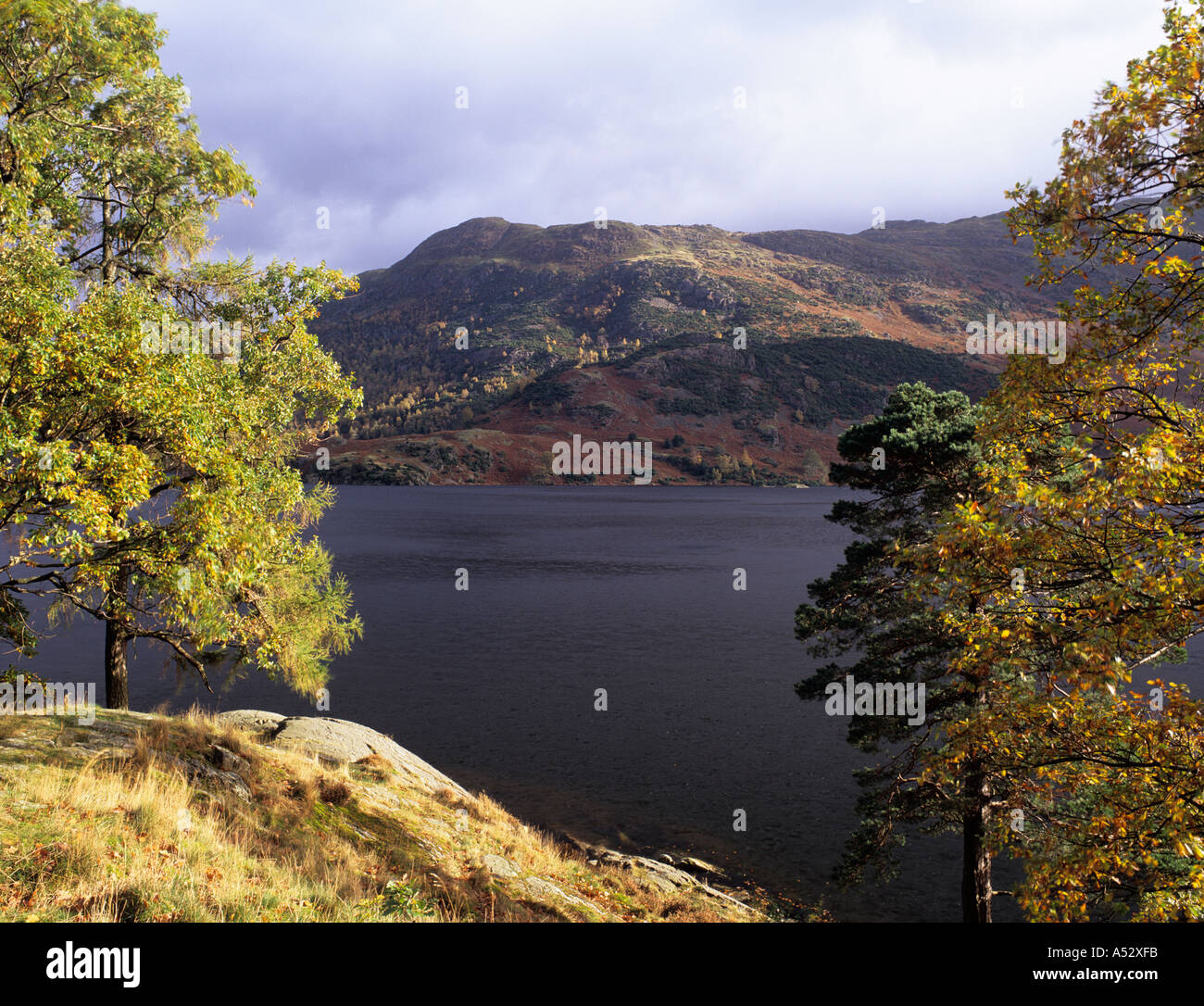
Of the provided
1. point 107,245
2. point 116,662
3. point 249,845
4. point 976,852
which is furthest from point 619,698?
point 107,245

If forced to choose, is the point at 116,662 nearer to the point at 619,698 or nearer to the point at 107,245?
the point at 107,245

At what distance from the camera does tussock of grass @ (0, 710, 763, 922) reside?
7.55m

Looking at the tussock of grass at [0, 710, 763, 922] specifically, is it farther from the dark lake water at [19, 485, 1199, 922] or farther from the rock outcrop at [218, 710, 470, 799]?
the dark lake water at [19, 485, 1199, 922]

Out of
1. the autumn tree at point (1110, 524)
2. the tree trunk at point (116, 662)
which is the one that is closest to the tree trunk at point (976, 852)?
the autumn tree at point (1110, 524)

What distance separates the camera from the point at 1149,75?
7.63 meters

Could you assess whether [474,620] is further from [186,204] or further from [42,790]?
[42,790]

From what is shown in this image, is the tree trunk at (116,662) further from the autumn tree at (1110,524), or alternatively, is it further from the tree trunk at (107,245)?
the autumn tree at (1110,524)

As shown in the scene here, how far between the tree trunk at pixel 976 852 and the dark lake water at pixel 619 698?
12.3ft

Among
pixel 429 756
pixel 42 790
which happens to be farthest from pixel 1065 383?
pixel 429 756

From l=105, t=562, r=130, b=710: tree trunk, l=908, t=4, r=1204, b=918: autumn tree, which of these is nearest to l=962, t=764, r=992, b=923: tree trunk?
l=908, t=4, r=1204, b=918: autumn tree

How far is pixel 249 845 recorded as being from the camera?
34.7ft
